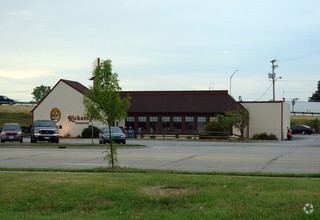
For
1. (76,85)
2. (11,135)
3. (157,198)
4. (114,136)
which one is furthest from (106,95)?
(76,85)

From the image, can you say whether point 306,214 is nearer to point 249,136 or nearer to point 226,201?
point 226,201

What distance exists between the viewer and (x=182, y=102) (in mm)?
53781

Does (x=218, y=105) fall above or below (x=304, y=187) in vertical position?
above

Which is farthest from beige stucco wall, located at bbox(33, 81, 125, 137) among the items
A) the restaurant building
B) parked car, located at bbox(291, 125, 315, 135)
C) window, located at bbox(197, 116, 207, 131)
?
parked car, located at bbox(291, 125, 315, 135)

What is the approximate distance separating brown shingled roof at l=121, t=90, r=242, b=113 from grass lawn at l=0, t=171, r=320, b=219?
4021 centimetres

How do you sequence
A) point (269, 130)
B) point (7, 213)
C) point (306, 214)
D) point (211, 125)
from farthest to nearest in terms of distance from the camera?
point (269, 130) < point (211, 125) < point (7, 213) < point (306, 214)

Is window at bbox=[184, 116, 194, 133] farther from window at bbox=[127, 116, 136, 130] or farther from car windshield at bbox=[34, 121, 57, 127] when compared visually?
car windshield at bbox=[34, 121, 57, 127]

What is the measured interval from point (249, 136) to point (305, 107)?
74.4m

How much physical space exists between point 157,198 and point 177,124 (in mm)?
44043

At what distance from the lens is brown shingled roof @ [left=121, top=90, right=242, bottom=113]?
51.2 m

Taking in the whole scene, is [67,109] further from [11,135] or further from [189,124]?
[11,135]

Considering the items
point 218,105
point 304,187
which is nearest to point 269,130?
point 218,105

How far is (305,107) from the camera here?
117 metres

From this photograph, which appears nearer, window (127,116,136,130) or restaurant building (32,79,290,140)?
restaurant building (32,79,290,140)
